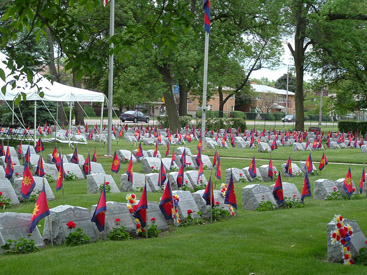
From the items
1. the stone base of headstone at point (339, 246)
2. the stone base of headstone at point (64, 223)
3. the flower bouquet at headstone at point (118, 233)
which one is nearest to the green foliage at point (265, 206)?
the flower bouquet at headstone at point (118, 233)

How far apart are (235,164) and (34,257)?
1562 centimetres

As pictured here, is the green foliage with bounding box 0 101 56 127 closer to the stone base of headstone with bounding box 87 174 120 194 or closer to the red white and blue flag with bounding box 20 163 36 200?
the stone base of headstone with bounding box 87 174 120 194

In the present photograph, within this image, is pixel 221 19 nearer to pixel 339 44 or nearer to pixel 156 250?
pixel 339 44

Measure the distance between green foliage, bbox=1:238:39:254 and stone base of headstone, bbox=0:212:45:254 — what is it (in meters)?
0.07

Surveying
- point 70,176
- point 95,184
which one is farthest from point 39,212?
point 70,176

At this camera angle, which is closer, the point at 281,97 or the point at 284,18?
the point at 284,18

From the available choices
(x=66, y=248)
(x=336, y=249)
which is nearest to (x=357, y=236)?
(x=336, y=249)

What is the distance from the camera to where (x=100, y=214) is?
8375 mm

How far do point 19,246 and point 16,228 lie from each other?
31 centimetres

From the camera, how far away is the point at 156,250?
766 centimetres

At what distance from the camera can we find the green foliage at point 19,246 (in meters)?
7.88

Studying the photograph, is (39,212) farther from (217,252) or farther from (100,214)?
(217,252)

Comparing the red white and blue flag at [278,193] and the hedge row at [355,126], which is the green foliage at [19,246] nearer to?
the red white and blue flag at [278,193]

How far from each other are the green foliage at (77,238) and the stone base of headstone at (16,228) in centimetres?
40
